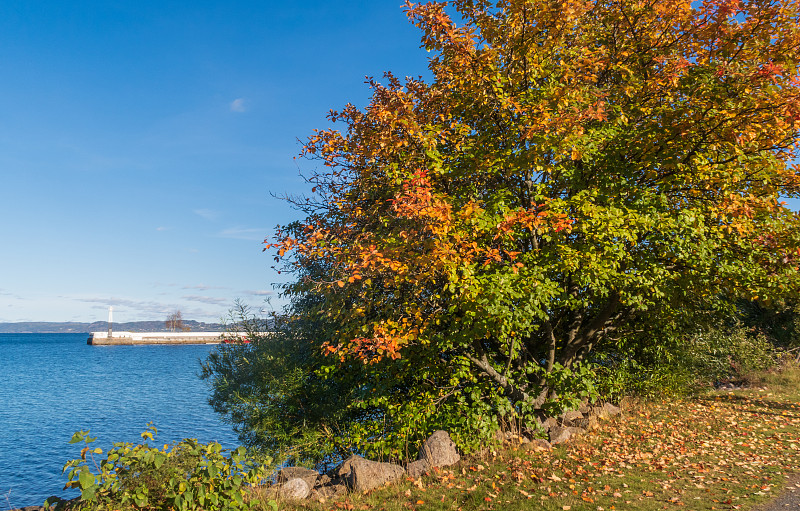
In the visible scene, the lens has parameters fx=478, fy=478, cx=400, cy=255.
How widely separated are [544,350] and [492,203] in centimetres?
645

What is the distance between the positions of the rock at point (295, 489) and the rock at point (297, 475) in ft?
0.94

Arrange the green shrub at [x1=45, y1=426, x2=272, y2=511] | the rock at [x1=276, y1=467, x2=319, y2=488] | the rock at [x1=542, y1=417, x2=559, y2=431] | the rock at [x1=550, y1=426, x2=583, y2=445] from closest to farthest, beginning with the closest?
the green shrub at [x1=45, y1=426, x2=272, y2=511]
the rock at [x1=276, y1=467, x2=319, y2=488]
the rock at [x1=550, y1=426, x2=583, y2=445]
the rock at [x1=542, y1=417, x2=559, y2=431]

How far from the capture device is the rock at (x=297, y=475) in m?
9.98

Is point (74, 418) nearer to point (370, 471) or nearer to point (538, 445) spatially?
point (370, 471)

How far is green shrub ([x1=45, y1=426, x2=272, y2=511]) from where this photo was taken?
6379mm

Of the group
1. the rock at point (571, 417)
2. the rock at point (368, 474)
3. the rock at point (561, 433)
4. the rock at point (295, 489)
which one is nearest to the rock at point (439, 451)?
the rock at point (368, 474)

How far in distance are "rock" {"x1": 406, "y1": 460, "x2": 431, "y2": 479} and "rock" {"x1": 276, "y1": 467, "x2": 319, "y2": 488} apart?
2.09m

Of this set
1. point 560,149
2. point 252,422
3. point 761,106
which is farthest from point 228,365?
point 761,106

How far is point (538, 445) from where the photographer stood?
460 inches

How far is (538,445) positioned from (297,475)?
18.9 ft

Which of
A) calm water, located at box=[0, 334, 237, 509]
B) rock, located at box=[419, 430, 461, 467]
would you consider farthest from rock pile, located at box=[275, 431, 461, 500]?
→ calm water, located at box=[0, 334, 237, 509]

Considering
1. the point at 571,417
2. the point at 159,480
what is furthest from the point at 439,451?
the point at 571,417

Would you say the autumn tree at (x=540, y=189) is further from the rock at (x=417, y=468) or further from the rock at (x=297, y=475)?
the rock at (x=297, y=475)

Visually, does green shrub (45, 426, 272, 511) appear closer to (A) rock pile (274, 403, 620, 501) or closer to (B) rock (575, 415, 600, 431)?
(A) rock pile (274, 403, 620, 501)
